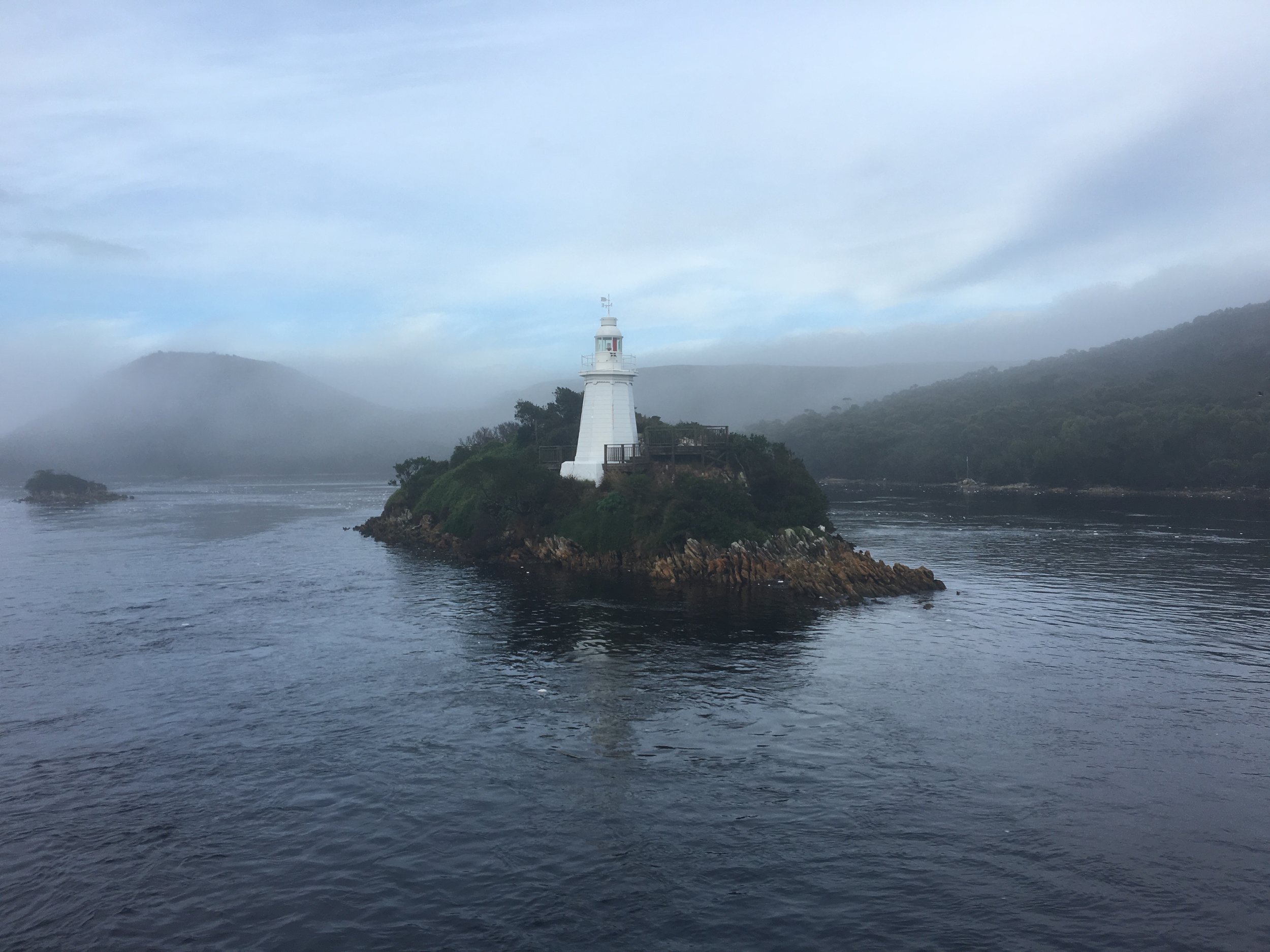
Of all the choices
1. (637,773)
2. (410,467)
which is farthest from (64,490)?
(637,773)

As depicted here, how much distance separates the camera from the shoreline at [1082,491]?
102 metres

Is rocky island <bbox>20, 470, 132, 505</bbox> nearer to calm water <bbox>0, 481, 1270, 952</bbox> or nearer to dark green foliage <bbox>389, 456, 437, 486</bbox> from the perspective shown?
dark green foliage <bbox>389, 456, 437, 486</bbox>

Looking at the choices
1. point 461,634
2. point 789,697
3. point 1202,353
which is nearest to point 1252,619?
point 789,697

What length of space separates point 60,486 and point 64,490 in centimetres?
134

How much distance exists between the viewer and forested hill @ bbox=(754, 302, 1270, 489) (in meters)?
111

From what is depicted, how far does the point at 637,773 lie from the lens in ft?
73.0

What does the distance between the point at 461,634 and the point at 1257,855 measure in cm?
2907

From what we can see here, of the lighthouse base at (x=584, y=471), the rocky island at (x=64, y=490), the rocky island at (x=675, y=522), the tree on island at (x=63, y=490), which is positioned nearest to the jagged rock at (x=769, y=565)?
the rocky island at (x=675, y=522)

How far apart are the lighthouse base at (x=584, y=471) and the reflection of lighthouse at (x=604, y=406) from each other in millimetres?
37

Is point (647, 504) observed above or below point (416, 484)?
below

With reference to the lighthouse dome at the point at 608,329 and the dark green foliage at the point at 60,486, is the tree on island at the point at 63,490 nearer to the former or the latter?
the dark green foliage at the point at 60,486

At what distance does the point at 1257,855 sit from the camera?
58.4ft

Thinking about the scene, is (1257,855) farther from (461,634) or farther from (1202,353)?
(1202,353)

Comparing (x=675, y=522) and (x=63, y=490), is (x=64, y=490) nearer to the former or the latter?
(x=63, y=490)
